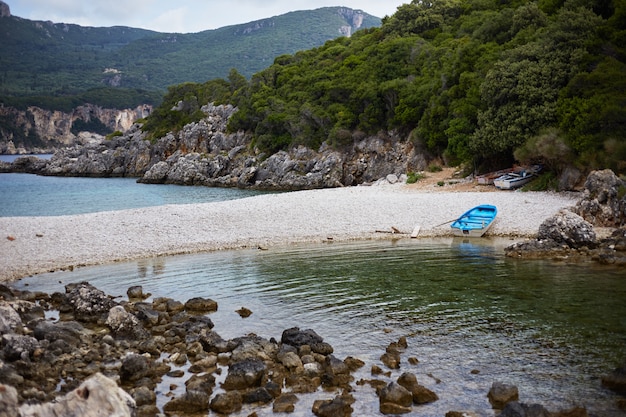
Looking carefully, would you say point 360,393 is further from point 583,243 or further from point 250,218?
point 250,218

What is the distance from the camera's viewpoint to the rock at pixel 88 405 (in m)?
7.19

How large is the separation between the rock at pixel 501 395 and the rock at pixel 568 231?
1447cm

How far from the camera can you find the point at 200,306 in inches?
683

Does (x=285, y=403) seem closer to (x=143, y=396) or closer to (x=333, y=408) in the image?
(x=333, y=408)

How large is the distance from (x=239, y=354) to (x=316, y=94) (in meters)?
67.8

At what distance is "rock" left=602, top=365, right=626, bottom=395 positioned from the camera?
10.8 meters

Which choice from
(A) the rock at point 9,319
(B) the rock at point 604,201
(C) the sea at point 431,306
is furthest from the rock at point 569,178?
(A) the rock at point 9,319

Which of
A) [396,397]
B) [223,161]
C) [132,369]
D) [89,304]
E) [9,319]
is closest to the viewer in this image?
[396,397]

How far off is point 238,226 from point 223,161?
50467 mm

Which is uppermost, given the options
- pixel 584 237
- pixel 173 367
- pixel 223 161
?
pixel 223 161

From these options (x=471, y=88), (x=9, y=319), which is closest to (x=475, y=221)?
(x=9, y=319)

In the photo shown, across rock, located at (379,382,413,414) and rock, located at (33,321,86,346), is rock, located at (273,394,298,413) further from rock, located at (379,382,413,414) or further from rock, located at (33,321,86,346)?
rock, located at (33,321,86,346)

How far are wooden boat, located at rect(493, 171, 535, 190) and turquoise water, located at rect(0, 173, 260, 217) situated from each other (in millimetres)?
27327

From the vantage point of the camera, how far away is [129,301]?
1848 centimetres
